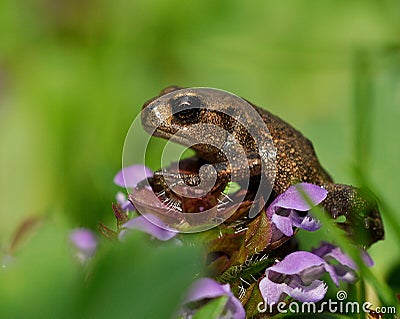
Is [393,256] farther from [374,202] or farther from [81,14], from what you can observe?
[81,14]

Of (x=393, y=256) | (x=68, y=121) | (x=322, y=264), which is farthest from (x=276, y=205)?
(x=68, y=121)

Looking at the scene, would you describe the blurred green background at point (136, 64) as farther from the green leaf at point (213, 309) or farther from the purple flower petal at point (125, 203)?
the green leaf at point (213, 309)

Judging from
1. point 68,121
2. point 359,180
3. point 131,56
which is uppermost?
point 359,180

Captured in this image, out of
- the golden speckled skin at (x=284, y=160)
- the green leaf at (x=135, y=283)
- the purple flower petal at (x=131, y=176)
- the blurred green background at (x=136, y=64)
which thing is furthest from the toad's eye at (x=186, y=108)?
the blurred green background at (x=136, y=64)

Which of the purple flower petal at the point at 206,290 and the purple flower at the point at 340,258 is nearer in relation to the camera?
the purple flower petal at the point at 206,290

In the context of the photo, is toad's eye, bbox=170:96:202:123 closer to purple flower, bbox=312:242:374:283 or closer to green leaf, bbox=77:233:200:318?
purple flower, bbox=312:242:374:283

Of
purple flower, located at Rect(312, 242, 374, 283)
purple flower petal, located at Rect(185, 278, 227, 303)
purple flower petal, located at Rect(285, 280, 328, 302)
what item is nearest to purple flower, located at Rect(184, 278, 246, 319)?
purple flower petal, located at Rect(185, 278, 227, 303)

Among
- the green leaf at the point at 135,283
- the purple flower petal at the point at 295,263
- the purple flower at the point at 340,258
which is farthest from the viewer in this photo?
the purple flower at the point at 340,258
